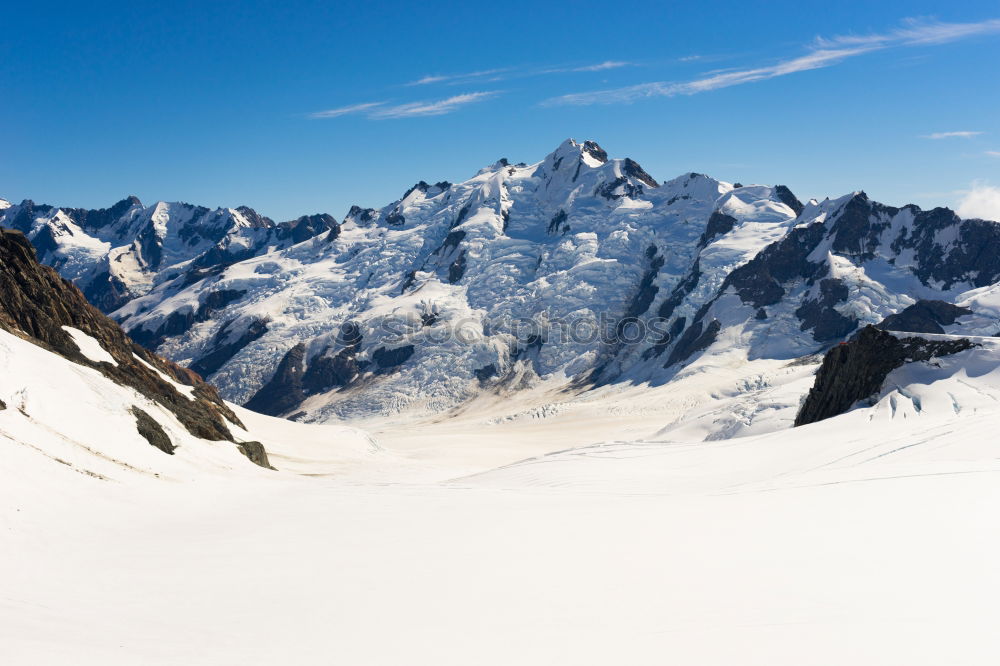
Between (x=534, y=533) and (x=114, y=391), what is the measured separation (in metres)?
25.0

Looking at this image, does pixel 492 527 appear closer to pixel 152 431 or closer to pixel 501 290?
pixel 152 431

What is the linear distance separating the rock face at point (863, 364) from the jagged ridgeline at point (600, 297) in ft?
231

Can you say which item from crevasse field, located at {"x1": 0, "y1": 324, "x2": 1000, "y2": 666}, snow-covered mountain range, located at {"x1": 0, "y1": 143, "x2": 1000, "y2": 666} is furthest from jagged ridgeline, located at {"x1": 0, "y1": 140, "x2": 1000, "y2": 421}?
crevasse field, located at {"x1": 0, "y1": 324, "x2": 1000, "y2": 666}

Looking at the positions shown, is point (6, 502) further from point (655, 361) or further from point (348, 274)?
point (348, 274)

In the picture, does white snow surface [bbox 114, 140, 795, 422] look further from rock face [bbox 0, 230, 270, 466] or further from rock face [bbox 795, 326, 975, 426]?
rock face [bbox 795, 326, 975, 426]

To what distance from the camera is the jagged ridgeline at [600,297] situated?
123 m

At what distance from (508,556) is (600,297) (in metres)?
145

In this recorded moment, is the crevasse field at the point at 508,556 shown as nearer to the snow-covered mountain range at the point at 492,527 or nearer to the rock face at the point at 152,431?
the snow-covered mountain range at the point at 492,527

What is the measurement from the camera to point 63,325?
136 ft

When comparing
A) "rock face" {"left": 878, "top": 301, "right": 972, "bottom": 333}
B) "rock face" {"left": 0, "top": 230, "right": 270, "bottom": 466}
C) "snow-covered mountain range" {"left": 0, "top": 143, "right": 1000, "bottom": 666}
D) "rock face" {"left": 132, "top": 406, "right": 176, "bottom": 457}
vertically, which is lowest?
"rock face" {"left": 878, "top": 301, "right": 972, "bottom": 333}

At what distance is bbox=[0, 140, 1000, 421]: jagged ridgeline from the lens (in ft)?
404

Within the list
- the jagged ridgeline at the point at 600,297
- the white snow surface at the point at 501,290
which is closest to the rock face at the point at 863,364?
the jagged ridgeline at the point at 600,297

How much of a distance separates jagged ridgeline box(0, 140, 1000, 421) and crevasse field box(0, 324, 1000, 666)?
9680 cm

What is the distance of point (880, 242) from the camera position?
133 meters
